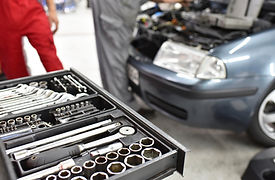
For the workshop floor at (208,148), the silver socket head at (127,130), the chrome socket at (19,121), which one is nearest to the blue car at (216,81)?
the workshop floor at (208,148)

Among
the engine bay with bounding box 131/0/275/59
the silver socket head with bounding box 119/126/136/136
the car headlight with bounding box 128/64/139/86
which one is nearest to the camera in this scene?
the silver socket head with bounding box 119/126/136/136

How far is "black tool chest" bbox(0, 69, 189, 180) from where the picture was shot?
0.56 metres

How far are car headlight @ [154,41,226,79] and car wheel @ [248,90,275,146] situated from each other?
0.33m

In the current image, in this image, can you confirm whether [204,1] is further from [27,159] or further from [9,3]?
[27,159]

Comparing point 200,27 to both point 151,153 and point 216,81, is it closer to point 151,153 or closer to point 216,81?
point 216,81

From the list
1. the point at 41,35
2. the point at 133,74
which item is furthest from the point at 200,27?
the point at 41,35

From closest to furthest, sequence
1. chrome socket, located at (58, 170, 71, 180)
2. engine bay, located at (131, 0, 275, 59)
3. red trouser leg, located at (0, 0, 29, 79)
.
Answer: chrome socket, located at (58, 170, 71, 180) < red trouser leg, located at (0, 0, 29, 79) < engine bay, located at (131, 0, 275, 59)

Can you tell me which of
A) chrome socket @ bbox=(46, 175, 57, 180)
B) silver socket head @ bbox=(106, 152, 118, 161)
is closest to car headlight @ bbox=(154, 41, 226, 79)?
silver socket head @ bbox=(106, 152, 118, 161)

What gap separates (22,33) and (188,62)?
0.97m

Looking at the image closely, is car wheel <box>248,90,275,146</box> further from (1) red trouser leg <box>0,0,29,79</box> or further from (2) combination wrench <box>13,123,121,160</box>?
(1) red trouser leg <box>0,0,29,79</box>

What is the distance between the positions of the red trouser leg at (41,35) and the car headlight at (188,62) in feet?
2.27

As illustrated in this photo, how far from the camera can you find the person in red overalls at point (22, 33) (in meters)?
1.28

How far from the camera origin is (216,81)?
1.48 meters

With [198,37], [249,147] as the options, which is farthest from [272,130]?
[198,37]
